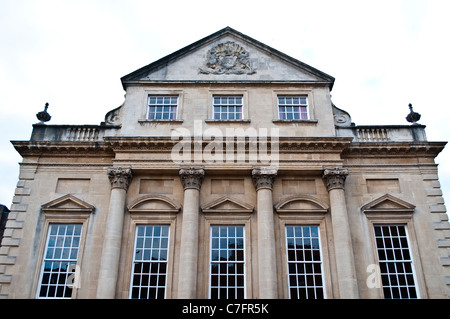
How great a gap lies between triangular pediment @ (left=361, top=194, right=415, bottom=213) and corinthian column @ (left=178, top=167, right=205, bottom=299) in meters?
6.93

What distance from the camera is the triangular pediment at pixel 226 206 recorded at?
17562 mm

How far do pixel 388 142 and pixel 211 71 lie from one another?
881 cm

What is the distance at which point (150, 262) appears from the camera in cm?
1675

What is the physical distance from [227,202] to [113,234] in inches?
187

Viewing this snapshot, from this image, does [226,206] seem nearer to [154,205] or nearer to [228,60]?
[154,205]

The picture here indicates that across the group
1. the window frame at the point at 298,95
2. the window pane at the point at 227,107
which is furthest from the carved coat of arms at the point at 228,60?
the window frame at the point at 298,95

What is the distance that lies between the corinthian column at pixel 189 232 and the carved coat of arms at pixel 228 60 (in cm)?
567

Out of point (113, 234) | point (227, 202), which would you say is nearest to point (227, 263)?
point (227, 202)

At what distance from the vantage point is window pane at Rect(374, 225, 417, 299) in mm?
16359

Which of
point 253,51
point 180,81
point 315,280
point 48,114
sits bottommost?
point 315,280

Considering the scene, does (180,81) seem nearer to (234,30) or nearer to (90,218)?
(234,30)

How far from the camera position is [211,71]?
2077cm

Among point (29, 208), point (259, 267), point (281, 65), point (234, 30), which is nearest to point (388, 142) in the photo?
point (281, 65)

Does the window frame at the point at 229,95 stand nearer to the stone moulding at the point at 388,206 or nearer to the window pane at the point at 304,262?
the window pane at the point at 304,262
